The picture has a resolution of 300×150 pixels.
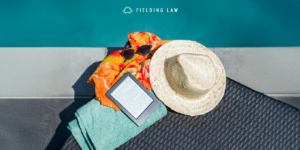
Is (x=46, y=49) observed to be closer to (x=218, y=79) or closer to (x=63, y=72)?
(x=63, y=72)

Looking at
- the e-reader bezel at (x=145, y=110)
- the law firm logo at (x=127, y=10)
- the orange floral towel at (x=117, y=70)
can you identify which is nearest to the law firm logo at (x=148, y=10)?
the law firm logo at (x=127, y=10)

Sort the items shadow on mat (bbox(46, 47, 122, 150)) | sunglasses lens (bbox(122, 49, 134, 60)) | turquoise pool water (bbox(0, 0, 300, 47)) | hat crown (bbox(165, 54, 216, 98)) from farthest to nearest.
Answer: turquoise pool water (bbox(0, 0, 300, 47)) < shadow on mat (bbox(46, 47, 122, 150)) < sunglasses lens (bbox(122, 49, 134, 60)) < hat crown (bbox(165, 54, 216, 98))

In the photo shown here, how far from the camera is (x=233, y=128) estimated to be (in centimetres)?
105

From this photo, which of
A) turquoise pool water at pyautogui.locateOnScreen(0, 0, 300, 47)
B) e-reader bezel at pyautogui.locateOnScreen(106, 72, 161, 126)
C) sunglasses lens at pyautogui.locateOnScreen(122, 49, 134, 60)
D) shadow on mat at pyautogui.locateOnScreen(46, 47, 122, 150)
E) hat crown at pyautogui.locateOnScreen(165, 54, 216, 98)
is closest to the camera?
hat crown at pyautogui.locateOnScreen(165, 54, 216, 98)

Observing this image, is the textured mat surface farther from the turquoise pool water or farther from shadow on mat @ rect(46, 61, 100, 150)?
the turquoise pool water

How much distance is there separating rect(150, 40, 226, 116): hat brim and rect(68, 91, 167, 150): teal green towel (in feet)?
0.69

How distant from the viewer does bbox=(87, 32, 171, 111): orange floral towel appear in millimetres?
958

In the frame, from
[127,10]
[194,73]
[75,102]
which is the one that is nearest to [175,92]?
[194,73]

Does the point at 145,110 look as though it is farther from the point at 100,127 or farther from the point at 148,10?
the point at 148,10

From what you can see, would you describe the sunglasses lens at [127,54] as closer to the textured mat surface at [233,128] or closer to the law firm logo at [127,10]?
the textured mat surface at [233,128]

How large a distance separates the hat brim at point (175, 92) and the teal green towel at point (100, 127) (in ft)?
0.69

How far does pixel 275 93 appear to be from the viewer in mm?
1484

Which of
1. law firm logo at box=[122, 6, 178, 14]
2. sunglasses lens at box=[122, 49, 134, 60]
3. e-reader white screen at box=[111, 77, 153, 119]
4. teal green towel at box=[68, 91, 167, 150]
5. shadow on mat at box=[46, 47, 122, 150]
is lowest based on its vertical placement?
shadow on mat at box=[46, 47, 122, 150]

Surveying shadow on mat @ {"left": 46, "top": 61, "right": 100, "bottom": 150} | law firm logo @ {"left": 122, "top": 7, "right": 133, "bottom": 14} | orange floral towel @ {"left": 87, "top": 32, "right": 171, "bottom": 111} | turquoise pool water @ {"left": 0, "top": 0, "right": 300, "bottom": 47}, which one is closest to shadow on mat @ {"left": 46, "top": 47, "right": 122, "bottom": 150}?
shadow on mat @ {"left": 46, "top": 61, "right": 100, "bottom": 150}
